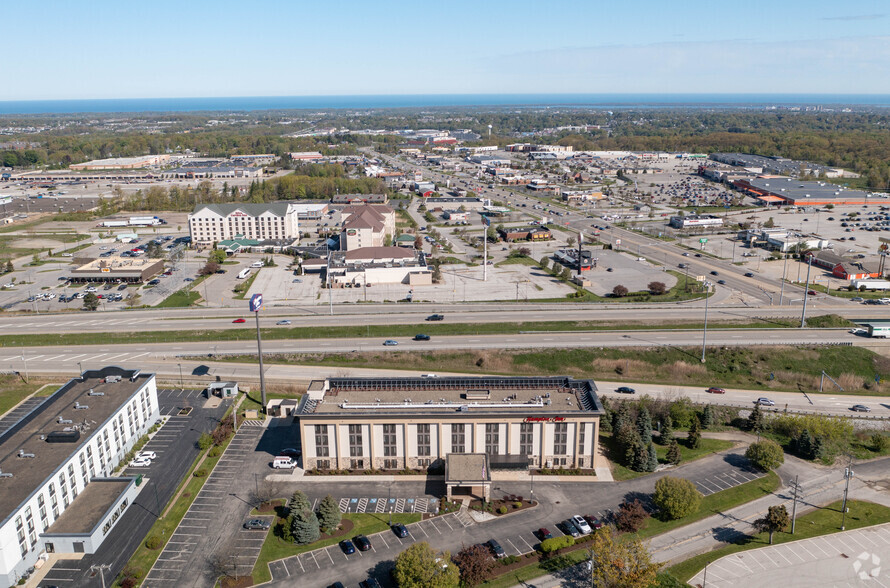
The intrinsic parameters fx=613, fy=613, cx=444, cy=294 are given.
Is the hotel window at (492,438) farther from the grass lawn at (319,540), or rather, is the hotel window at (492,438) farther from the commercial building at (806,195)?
the commercial building at (806,195)

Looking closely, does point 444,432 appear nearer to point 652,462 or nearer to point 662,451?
point 652,462

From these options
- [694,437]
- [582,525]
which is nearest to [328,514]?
[582,525]

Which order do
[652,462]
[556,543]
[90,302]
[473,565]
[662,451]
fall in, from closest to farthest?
[473,565] → [556,543] → [652,462] → [662,451] → [90,302]

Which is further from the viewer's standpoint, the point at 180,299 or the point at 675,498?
the point at 180,299

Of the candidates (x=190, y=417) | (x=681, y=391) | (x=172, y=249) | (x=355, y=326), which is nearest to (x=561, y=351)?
(x=681, y=391)

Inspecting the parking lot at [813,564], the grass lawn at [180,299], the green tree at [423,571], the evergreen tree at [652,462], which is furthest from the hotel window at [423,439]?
the grass lawn at [180,299]

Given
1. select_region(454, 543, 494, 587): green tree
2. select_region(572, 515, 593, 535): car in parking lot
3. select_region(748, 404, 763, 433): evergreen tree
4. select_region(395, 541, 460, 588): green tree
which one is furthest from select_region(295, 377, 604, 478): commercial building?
select_region(748, 404, 763, 433): evergreen tree

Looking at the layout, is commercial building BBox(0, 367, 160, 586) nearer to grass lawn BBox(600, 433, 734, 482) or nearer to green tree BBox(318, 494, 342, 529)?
green tree BBox(318, 494, 342, 529)
